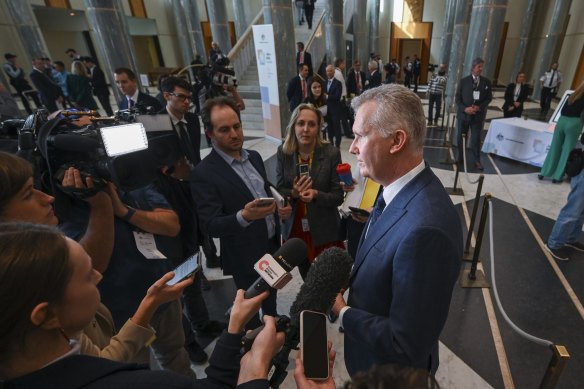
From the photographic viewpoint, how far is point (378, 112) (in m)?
1.18

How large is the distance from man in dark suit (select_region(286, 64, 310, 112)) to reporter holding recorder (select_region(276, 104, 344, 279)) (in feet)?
15.0

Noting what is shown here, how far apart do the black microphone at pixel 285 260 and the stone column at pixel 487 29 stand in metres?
8.16

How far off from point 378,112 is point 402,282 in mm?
629

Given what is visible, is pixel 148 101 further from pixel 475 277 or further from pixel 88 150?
pixel 475 277

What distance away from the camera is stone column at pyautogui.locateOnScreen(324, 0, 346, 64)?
40.6ft

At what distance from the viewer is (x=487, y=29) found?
7344 mm

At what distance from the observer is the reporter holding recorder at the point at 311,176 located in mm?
2428

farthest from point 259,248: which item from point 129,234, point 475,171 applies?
point 475,171

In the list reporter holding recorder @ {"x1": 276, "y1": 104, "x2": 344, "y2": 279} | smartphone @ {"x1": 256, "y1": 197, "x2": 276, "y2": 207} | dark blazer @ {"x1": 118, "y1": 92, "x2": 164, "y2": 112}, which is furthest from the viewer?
dark blazer @ {"x1": 118, "y1": 92, "x2": 164, "y2": 112}

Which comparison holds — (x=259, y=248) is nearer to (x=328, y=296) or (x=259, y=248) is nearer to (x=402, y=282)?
(x=328, y=296)

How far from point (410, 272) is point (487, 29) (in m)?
8.71

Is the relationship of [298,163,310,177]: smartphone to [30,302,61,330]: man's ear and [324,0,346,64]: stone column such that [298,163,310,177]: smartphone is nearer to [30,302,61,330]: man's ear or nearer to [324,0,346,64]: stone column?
[30,302,61,330]: man's ear

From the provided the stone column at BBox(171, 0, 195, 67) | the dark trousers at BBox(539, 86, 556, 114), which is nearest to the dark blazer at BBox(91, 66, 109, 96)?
the stone column at BBox(171, 0, 195, 67)

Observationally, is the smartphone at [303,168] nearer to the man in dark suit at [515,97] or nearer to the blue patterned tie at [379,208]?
the blue patterned tie at [379,208]
